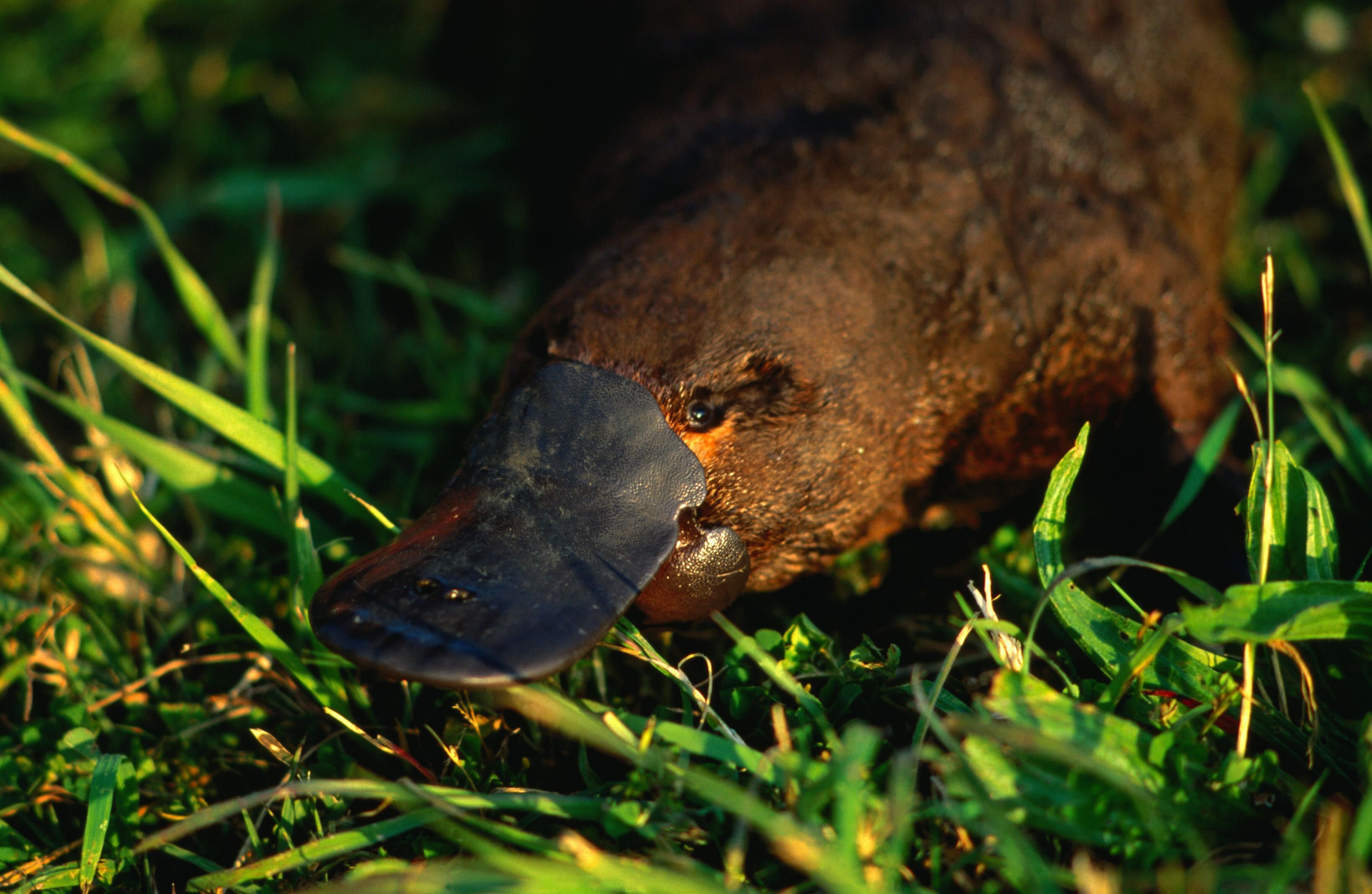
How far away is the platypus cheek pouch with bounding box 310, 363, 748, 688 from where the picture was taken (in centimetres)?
124

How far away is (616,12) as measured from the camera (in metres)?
2.89

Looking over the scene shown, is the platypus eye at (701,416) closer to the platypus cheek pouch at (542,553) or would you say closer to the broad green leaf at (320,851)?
the platypus cheek pouch at (542,553)

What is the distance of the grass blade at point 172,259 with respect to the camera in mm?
1983

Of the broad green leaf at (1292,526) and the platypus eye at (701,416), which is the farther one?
the platypus eye at (701,416)

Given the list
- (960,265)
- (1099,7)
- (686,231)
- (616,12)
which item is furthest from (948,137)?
(616,12)

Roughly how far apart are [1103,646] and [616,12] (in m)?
2.24

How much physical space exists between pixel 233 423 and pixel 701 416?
84cm

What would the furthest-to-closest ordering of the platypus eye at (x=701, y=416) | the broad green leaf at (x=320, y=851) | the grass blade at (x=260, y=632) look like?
the platypus eye at (x=701, y=416)
the grass blade at (x=260, y=632)
the broad green leaf at (x=320, y=851)

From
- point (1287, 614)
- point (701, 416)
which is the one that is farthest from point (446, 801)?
point (1287, 614)

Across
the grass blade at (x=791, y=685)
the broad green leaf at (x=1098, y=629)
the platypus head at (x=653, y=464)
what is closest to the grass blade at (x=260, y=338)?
the platypus head at (x=653, y=464)

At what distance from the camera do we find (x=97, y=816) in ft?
4.72

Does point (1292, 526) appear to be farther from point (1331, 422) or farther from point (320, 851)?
point (320, 851)

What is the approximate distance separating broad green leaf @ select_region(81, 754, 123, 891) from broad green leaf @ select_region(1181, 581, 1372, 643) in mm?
1468

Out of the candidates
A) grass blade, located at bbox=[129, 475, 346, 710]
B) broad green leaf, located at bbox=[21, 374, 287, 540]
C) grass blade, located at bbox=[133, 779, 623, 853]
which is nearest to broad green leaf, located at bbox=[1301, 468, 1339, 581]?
grass blade, located at bbox=[133, 779, 623, 853]
